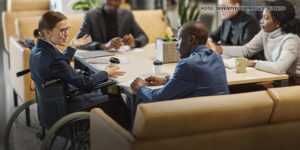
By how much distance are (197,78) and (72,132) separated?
0.91 metres

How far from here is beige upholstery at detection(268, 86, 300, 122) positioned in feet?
6.73

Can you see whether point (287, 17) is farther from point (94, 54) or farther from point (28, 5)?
point (28, 5)

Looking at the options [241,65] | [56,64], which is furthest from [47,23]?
[241,65]

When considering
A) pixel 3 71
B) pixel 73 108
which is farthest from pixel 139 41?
pixel 3 71

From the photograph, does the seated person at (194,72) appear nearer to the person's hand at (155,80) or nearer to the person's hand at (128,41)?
the person's hand at (155,80)

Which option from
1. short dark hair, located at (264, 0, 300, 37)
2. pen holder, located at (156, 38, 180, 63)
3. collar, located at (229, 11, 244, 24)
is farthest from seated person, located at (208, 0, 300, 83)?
pen holder, located at (156, 38, 180, 63)

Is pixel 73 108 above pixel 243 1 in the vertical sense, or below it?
below

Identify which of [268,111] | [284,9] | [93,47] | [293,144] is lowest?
[293,144]

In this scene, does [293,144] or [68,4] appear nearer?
[293,144]

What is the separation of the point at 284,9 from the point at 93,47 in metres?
1.68

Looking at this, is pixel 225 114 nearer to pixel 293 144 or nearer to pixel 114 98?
pixel 293 144

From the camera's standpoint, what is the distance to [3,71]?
5.73 m

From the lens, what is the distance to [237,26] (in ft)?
12.3

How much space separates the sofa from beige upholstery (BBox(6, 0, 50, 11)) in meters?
3.63
